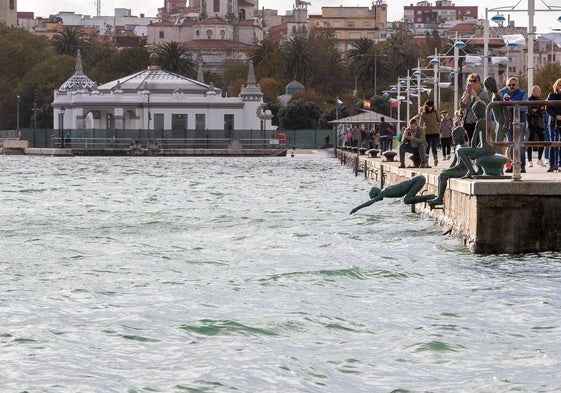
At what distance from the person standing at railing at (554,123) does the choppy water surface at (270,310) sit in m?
2.08

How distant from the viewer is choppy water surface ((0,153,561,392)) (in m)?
10.1

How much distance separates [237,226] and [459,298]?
954cm

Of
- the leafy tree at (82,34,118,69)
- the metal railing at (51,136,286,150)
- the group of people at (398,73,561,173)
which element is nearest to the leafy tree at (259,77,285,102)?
the leafy tree at (82,34,118,69)

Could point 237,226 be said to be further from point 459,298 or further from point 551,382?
point 551,382

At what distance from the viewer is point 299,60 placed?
14212 centimetres

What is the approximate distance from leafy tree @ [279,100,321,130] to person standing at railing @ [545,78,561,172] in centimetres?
9764

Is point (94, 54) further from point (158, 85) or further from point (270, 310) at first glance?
point (270, 310)

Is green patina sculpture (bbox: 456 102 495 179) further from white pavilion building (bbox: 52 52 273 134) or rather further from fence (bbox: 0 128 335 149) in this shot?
white pavilion building (bbox: 52 52 273 134)

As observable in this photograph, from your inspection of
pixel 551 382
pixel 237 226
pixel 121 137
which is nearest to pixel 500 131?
pixel 237 226

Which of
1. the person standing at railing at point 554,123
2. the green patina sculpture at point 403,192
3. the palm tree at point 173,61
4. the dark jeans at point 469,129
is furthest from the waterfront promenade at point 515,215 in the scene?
the palm tree at point 173,61

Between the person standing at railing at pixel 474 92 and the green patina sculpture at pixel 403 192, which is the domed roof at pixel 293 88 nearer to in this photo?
the person standing at railing at pixel 474 92

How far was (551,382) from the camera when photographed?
9859 millimetres

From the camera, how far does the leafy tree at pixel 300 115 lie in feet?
391

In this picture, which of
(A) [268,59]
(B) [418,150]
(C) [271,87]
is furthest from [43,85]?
(B) [418,150]
